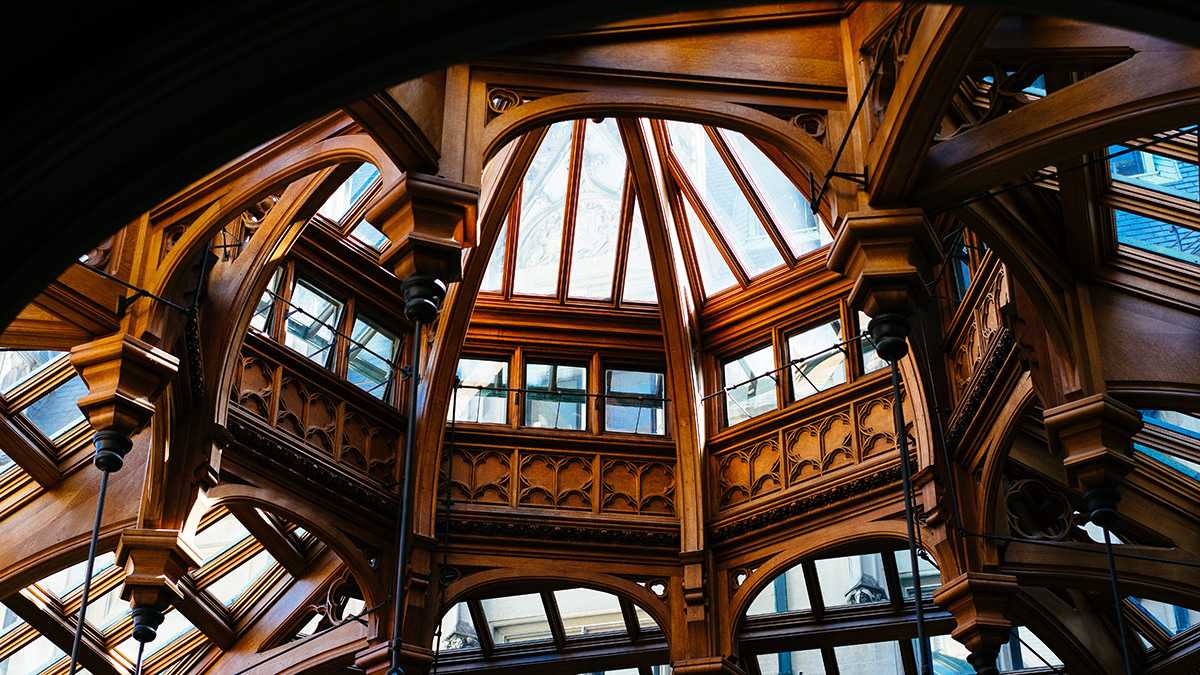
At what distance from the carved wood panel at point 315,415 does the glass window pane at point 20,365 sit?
128 centimetres

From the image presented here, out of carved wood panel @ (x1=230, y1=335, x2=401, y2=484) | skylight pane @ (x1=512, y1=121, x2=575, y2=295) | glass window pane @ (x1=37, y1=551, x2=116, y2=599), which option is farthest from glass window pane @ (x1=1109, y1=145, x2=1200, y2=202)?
glass window pane @ (x1=37, y1=551, x2=116, y2=599)

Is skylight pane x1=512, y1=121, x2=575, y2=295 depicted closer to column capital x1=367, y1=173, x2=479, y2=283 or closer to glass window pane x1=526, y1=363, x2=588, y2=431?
glass window pane x1=526, y1=363, x2=588, y2=431

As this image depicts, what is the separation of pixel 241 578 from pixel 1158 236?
24.1ft

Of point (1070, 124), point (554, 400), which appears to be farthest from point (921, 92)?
point (554, 400)

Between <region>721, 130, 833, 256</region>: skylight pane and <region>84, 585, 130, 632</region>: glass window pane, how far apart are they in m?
5.87

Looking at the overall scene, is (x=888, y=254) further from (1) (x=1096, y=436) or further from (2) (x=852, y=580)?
(2) (x=852, y=580)

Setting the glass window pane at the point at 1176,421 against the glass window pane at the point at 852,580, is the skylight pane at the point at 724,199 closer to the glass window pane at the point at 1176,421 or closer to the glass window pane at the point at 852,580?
the glass window pane at the point at 852,580

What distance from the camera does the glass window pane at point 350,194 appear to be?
11414mm

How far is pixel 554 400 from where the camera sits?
39.2 feet

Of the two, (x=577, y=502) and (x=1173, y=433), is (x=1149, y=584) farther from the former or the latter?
(x=577, y=502)

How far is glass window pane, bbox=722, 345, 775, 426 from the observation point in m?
11.8

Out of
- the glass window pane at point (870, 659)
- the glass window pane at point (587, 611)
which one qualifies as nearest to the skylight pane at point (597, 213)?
the glass window pane at point (587, 611)

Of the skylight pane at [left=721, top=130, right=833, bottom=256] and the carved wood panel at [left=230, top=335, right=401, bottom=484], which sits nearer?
the carved wood panel at [left=230, top=335, right=401, bottom=484]

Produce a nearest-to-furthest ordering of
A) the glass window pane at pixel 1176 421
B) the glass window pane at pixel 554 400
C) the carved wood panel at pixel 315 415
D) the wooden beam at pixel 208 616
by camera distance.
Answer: the glass window pane at pixel 1176 421 < the carved wood panel at pixel 315 415 < the wooden beam at pixel 208 616 < the glass window pane at pixel 554 400
